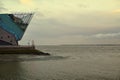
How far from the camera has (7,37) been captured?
57.7 meters

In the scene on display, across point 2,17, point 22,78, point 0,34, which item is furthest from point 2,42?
point 22,78

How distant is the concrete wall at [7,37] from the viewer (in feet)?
185

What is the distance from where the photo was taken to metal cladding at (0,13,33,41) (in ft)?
187

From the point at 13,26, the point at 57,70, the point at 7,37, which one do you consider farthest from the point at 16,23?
the point at 57,70

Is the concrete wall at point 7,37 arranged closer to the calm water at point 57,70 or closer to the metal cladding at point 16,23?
the metal cladding at point 16,23

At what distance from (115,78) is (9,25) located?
126 feet

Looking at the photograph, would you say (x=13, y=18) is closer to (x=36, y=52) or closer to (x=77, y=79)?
(x=36, y=52)

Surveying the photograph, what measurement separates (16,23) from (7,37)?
14.7 feet

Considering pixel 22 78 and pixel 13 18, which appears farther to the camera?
pixel 13 18

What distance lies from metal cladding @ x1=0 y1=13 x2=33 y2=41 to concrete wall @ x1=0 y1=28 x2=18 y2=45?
707 millimetres

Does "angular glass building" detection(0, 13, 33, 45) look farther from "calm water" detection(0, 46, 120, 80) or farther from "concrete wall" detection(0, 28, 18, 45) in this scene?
"calm water" detection(0, 46, 120, 80)

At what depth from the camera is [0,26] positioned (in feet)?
183

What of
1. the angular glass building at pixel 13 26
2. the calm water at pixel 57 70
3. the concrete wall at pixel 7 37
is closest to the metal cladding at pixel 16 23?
the angular glass building at pixel 13 26

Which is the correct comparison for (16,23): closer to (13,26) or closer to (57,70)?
(13,26)
